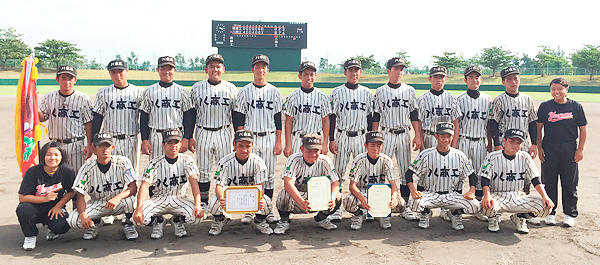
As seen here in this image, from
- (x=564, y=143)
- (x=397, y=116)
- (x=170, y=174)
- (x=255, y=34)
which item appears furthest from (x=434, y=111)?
(x=255, y=34)

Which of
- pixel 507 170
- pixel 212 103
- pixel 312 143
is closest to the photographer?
pixel 312 143

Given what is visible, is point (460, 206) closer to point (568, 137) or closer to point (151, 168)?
point (568, 137)

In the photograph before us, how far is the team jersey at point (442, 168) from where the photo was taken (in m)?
5.60

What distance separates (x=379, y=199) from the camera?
5.24 metres

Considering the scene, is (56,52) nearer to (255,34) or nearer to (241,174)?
(255,34)

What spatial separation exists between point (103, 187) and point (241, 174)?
168 cm

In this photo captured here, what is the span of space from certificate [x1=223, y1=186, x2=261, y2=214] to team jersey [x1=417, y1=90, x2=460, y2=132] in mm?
2890

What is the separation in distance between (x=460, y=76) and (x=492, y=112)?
174 ft

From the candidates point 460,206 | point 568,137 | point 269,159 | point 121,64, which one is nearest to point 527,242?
point 460,206

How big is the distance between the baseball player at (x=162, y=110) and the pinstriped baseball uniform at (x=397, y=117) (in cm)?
283

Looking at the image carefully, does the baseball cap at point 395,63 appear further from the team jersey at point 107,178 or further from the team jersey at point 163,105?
the team jersey at point 107,178

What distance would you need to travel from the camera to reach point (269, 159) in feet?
19.7

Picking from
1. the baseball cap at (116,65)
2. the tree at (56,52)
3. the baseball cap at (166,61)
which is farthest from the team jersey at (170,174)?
the tree at (56,52)

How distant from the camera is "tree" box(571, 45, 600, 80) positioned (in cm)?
5919
